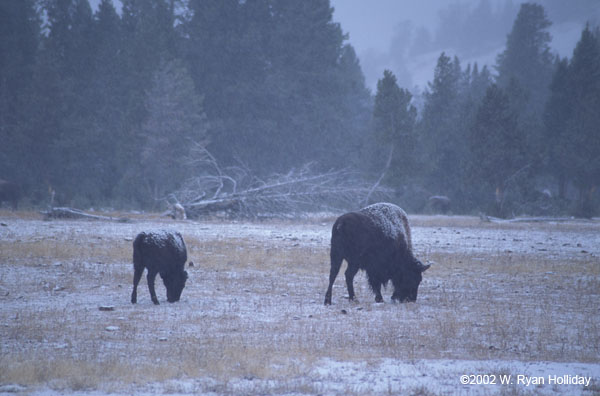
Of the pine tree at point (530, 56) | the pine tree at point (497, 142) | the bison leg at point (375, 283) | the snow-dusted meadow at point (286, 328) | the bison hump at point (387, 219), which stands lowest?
the snow-dusted meadow at point (286, 328)

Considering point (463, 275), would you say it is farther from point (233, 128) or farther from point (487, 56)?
point (487, 56)

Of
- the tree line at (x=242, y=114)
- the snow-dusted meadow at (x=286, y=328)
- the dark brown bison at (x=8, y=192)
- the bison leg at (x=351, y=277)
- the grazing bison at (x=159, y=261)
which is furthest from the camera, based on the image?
the tree line at (x=242, y=114)

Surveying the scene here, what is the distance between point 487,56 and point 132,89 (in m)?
178

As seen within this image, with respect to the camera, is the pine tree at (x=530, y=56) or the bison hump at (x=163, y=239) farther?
the pine tree at (x=530, y=56)

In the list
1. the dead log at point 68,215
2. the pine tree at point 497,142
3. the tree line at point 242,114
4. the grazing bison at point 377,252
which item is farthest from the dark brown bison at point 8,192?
the pine tree at point 497,142

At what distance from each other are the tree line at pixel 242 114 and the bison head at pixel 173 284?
23.4m

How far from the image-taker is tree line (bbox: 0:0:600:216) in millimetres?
38375

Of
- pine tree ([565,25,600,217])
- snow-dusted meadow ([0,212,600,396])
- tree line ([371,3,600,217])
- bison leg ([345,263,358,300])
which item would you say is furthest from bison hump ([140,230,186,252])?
pine tree ([565,25,600,217])

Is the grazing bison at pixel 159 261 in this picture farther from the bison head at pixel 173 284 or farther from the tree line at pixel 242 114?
the tree line at pixel 242 114

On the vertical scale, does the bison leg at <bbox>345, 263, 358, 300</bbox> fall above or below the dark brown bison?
below

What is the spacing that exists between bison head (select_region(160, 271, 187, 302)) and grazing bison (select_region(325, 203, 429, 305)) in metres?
2.61

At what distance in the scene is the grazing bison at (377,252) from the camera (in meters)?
9.89

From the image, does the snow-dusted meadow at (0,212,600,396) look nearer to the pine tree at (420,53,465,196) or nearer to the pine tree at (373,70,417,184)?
the pine tree at (373,70,417,184)

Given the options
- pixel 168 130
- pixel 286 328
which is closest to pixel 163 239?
pixel 286 328
